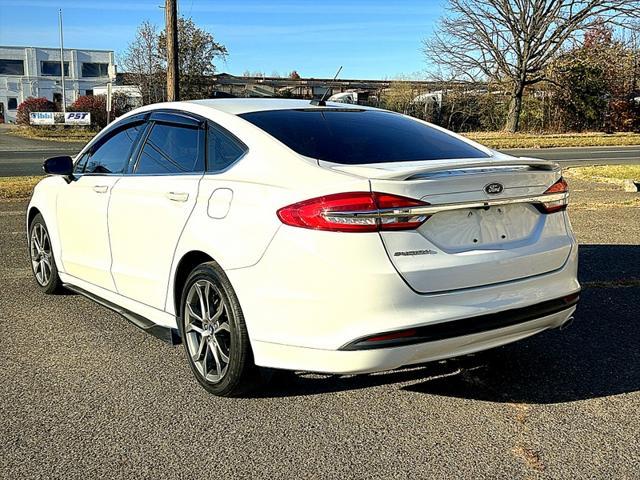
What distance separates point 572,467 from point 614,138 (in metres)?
34.1

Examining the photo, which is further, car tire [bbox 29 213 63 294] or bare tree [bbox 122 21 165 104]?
bare tree [bbox 122 21 165 104]

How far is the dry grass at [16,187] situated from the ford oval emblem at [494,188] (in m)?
10.9

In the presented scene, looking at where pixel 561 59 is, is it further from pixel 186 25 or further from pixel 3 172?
pixel 3 172

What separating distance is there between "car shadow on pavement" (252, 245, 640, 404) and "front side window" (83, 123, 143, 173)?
2004 millimetres

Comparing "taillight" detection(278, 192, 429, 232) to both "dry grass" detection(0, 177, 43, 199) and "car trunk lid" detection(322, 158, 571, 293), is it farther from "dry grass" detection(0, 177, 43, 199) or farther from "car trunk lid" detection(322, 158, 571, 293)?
"dry grass" detection(0, 177, 43, 199)

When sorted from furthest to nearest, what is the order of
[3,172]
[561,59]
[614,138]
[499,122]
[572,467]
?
1. [499,122]
2. [561,59]
3. [614,138]
4. [3,172]
5. [572,467]

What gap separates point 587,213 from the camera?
9.99m

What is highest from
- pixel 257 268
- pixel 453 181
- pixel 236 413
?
pixel 453 181

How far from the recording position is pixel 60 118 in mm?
44531

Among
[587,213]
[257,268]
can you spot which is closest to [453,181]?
[257,268]

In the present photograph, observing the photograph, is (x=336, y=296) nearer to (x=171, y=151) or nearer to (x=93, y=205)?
(x=171, y=151)

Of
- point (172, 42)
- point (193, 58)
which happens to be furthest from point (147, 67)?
point (172, 42)

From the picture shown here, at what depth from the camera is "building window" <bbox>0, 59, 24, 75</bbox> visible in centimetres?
7369

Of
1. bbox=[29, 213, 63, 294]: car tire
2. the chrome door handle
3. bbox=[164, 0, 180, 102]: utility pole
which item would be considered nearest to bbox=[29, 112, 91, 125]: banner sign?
bbox=[164, 0, 180, 102]: utility pole
